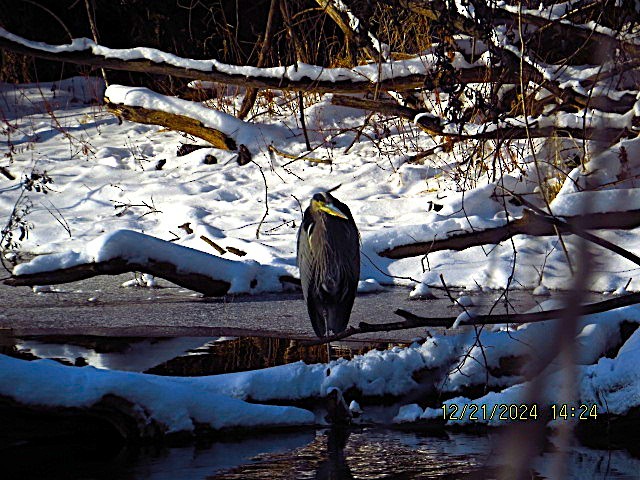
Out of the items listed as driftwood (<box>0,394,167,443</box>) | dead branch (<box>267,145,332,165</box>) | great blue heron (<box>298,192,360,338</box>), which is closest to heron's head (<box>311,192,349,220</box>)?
great blue heron (<box>298,192,360,338</box>)

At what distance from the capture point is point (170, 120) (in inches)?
414

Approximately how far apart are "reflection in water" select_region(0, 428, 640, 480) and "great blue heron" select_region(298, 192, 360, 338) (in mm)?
1630

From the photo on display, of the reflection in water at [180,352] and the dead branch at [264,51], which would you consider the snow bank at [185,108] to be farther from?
the reflection in water at [180,352]

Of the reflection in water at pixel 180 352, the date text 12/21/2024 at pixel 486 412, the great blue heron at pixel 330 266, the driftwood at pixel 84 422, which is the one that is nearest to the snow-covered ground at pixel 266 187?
the reflection in water at pixel 180 352

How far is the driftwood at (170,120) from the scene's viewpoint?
34.4 ft

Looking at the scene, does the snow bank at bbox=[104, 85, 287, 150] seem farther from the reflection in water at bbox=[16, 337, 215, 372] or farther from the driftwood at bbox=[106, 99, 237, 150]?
the reflection in water at bbox=[16, 337, 215, 372]

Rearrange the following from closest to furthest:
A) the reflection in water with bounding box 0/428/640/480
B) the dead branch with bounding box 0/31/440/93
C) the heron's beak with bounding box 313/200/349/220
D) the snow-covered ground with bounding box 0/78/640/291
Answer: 1. the reflection in water with bounding box 0/428/640/480
2. the heron's beak with bounding box 313/200/349/220
3. the snow-covered ground with bounding box 0/78/640/291
4. the dead branch with bounding box 0/31/440/93

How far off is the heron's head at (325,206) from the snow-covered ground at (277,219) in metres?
0.98

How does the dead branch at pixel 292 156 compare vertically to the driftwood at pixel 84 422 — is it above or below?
above

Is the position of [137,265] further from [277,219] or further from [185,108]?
[185,108]

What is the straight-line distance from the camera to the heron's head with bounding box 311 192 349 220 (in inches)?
217

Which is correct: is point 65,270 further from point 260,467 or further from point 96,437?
point 260,467

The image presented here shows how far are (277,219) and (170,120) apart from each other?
216 cm

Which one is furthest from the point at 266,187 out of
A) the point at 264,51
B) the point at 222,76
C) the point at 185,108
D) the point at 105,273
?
the point at 105,273
